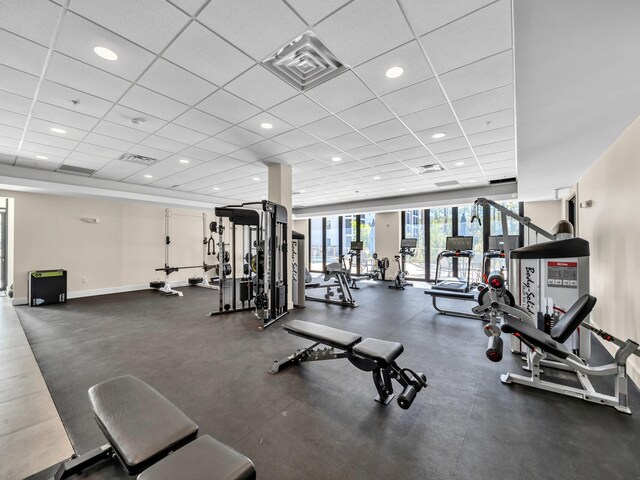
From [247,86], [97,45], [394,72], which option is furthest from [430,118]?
[97,45]

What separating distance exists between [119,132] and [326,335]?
4.04 m

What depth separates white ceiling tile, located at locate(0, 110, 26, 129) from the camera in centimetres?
339

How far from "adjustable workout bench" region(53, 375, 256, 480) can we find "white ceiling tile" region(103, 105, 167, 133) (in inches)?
124

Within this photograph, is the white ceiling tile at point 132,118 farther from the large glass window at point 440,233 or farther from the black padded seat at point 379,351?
the large glass window at point 440,233

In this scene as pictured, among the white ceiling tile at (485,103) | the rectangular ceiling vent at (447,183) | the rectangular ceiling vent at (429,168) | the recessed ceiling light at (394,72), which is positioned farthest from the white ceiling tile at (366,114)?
the rectangular ceiling vent at (447,183)

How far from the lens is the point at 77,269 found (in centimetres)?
724

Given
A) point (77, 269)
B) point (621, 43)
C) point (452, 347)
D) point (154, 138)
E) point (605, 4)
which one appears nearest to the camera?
point (605, 4)

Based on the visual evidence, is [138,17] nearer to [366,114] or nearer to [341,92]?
[341,92]

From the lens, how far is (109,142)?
4355mm

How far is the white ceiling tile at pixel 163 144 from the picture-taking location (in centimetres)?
424

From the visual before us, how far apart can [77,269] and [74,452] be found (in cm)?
726

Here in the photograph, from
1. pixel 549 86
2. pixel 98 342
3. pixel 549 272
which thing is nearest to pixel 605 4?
pixel 549 86

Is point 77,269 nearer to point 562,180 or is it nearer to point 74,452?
point 74,452

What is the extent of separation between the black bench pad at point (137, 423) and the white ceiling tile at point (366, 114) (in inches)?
129
